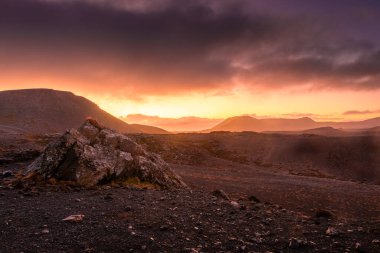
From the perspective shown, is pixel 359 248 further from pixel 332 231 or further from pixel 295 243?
pixel 295 243

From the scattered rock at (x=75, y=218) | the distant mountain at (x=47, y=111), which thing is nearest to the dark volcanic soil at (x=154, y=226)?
the scattered rock at (x=75, y=218)

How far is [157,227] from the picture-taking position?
40.9ft

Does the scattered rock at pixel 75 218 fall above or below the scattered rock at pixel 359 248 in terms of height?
above

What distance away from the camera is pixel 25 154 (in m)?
29.7

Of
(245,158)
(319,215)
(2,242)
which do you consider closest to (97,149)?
(2,242)

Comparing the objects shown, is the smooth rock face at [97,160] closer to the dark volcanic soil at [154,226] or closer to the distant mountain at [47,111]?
the dark volcanic soil at [154,226]

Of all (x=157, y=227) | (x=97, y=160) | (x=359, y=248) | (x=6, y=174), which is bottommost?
(x=359, y=248)

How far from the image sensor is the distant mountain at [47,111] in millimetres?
114750

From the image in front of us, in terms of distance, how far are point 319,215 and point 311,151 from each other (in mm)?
56508

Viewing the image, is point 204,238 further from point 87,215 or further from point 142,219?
point 87,215

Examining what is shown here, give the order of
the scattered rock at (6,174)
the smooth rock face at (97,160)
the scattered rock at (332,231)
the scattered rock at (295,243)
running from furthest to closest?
the scattered rock at (6,174) → the smooth rock face at (97,160) → the scattered rock at (332,231) → the scattered rock at (295,243)

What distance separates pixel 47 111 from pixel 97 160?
122 metres

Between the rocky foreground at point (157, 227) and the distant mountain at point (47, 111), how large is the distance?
312ft

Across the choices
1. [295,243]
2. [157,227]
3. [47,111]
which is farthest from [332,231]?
[47,111]
